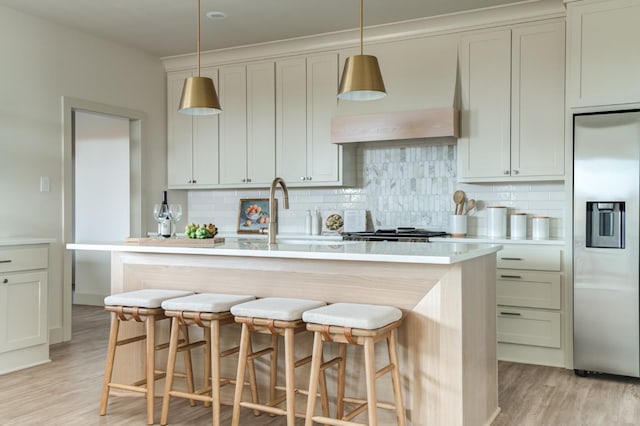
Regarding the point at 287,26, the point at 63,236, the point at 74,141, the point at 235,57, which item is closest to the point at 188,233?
the point at 63,236

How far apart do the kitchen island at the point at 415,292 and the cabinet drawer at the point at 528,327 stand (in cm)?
129

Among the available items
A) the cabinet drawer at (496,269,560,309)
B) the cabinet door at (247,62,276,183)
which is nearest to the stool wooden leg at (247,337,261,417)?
the cabinet drawer at (496,269,560,309)

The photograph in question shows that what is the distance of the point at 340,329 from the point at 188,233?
1.28m

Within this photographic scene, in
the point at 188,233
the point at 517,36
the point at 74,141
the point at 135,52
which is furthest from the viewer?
the point at 74,141

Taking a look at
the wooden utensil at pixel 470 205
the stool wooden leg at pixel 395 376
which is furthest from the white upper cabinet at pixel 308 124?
the stool wooden leg at pixel 395 376

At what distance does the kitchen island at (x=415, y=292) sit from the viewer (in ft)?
9.04

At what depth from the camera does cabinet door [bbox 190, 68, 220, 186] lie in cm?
616

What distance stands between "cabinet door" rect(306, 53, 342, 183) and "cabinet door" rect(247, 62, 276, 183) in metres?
0.41

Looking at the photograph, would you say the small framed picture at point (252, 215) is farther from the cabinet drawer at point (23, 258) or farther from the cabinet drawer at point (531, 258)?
the cabinet drawer at point (531, 258)

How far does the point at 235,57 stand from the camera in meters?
6.00

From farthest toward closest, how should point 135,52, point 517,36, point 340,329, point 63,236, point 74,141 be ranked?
point 74,141 < point 135,52 < point 63,236 < point 517,36 < point 340,329

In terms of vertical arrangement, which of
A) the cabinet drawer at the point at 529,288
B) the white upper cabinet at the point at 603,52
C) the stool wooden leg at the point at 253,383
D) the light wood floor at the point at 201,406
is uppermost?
the white upper cabinet at the point at 603,52

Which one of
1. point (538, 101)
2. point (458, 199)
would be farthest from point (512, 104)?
point (458, 199)

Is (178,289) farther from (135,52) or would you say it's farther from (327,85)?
(135,52)
